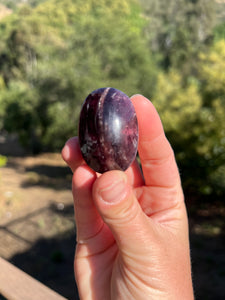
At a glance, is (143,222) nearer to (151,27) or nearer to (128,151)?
(128,151)

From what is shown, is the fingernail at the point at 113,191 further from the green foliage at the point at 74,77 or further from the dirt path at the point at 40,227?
the green foliage at the point at 74,77

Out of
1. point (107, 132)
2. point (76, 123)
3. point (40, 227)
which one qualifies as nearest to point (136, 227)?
point (107, 132)

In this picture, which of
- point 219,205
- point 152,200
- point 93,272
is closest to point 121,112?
point 152,200

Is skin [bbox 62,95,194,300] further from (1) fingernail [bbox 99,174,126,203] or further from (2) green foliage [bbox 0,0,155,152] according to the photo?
(2) green foliage [bbox 0,0,155,152]

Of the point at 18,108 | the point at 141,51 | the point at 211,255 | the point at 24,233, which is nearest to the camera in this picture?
the point at 211,255

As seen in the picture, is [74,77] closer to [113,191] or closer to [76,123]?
[76,123]

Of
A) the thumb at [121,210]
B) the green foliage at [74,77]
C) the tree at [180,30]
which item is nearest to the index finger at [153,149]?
the thumb at [121,210]
